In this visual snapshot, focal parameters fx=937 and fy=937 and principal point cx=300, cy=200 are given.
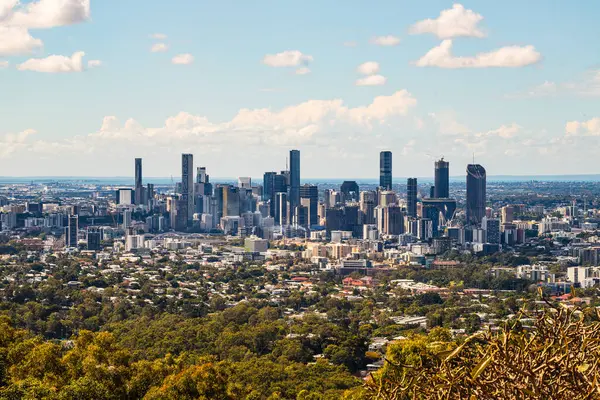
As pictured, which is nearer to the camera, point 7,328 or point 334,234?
point 7,328

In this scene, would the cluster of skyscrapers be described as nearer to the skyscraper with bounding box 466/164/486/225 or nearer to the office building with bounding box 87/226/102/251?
the skyscraper with bounding box 466/164/486/225

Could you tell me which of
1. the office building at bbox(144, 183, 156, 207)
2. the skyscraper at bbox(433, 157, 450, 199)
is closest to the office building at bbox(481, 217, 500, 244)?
the skyscraper at bbox(433, 157, 450, 199)


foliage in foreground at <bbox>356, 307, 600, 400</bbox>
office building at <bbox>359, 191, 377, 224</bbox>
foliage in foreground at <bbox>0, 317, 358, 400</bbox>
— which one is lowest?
office building at <bbox>359, 191, 377, 224</bbox>

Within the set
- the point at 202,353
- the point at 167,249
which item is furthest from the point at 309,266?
the point at 202,353

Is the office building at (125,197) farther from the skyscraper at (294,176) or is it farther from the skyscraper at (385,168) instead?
the skyscraper at (385,168)

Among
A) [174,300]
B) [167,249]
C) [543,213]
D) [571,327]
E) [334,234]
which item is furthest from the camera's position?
[543,213]

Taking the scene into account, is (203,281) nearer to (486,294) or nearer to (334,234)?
(486,294)
